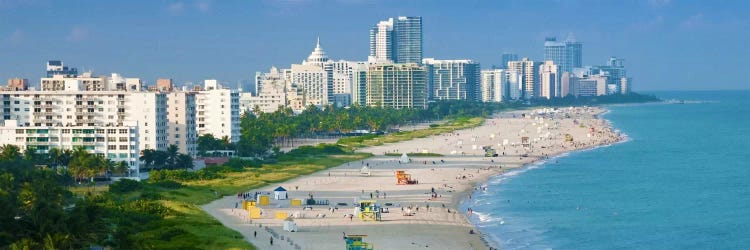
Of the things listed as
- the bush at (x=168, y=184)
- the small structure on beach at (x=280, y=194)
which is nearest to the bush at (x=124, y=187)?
the bush at (x=168, y=184)

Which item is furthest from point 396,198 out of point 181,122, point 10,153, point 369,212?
point 181,122

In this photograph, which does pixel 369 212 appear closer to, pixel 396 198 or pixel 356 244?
pixel 396 198

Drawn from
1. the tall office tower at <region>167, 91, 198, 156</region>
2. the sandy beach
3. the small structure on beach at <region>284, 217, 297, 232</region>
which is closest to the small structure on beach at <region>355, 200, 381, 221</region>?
the sandy beach

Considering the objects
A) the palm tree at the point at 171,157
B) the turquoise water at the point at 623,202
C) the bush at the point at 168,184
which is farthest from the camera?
the palm tree at the point at 171,157

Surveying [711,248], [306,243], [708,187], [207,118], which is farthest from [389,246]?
[207,118]

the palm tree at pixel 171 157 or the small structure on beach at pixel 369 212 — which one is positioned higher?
the palm tree at pixel 171 157

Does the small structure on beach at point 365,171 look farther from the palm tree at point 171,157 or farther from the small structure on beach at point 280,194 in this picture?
the small structure on beach at point 280,194
